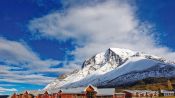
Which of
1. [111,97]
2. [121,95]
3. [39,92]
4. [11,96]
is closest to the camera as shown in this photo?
[111,97]

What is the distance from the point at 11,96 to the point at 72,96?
170 feet

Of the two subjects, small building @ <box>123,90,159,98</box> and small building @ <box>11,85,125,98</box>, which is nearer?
small building @ <box>11,85,125,98</box>

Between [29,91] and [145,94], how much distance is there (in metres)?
68.7

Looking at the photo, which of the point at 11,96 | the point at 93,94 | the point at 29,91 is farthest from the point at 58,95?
the point at 11,96

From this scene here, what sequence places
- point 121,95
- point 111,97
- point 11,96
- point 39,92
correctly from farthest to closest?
1. point 11,96
2. point 39,92
3. point 121,95
4. point 111,97

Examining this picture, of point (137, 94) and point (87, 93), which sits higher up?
point (87, 93)

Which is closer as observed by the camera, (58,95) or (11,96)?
(58,95)

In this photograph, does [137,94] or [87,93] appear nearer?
[87,93]

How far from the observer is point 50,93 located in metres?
156

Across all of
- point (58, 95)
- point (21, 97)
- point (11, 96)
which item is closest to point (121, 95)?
point (58, 95)

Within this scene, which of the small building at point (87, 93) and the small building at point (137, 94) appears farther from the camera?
the small building at point (137, 94)

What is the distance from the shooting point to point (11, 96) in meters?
184

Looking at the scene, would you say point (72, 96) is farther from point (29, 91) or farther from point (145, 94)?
point (145, 94)

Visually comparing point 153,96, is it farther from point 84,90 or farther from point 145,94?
point 84,90
